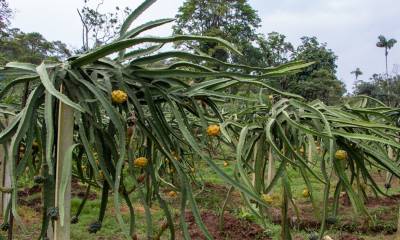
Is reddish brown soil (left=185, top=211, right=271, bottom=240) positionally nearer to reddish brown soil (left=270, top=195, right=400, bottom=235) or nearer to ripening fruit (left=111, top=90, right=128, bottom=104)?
reddish brown soil (left=270, top=195, right=400, bottom=235)

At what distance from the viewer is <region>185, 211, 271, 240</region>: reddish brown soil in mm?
3820

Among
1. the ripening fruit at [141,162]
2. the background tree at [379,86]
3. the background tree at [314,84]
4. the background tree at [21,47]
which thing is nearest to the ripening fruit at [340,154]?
the ripening fruit at [141,162]

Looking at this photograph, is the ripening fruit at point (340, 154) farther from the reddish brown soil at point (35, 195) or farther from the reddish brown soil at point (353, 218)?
the reddish brown soil at point (35, 195)

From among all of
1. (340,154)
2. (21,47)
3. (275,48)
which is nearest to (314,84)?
(275,48)

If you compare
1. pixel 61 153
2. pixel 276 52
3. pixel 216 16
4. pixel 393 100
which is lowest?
pixel 61 153

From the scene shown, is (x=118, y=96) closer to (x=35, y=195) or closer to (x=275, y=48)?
(x=35, y=195)

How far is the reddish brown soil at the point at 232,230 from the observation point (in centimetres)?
382

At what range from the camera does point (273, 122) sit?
1291 mm

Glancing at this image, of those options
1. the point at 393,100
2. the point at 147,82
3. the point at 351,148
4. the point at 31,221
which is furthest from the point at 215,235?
the point at 393,100

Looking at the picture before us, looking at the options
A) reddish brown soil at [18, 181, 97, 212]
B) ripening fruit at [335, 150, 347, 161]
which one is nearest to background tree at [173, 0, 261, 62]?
reddish brown soil at [18, 181, 97, 212]

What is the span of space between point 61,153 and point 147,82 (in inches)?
8.2

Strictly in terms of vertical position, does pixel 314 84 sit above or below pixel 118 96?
above

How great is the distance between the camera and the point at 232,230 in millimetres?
3965

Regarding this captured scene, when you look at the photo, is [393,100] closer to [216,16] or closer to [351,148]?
[216,16]
